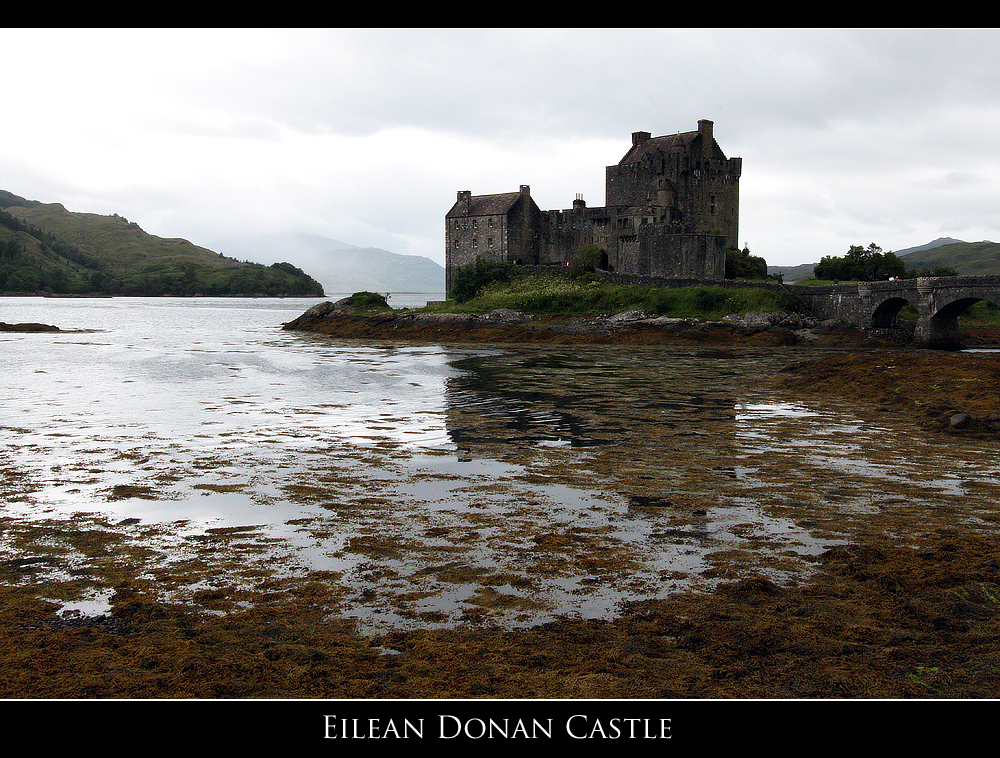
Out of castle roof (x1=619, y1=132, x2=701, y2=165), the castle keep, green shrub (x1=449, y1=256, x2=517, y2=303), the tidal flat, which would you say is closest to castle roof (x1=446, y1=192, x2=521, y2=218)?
the castle keep

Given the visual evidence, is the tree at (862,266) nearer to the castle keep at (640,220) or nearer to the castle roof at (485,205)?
the castle keep at (640,220)

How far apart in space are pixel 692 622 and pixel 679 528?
11.9ft

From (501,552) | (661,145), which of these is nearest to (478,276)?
(661,145)

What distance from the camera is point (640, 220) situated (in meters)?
74.4

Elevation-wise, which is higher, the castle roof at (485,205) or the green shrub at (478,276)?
the castle roof at (485,205)

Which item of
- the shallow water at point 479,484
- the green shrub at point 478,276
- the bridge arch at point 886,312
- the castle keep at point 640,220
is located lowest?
the shallow water at point 479,484

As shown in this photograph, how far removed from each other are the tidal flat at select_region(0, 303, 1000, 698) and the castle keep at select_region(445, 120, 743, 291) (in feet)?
159

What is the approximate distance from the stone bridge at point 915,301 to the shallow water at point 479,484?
1095 inches

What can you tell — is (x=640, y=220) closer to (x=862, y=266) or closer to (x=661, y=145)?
(x=661, y=145)

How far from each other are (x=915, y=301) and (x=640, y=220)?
28.5 meters

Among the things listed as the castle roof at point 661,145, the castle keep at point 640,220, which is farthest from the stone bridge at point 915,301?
the castle roof at point 661,145

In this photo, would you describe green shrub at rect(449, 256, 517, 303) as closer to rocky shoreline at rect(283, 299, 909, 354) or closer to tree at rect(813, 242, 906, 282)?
rocky shoreline at rect(283, 299, 909, 354)

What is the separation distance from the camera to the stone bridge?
49319 mm

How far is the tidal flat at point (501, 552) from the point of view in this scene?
261 inches
